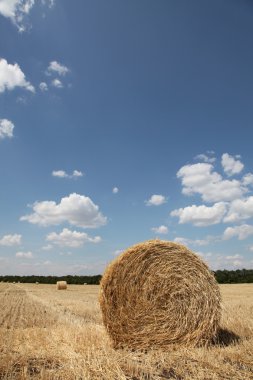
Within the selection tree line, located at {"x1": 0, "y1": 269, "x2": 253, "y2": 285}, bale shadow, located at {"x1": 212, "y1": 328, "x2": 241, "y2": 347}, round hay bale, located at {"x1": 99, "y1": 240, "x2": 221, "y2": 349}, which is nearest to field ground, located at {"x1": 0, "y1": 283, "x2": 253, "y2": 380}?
bale shadow, located at {"x1": 212, "y1": 328, "x2": 241, "y2": 347}

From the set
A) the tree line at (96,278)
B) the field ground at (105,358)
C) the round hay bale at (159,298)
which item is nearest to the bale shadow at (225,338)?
the field ground at (105,358)

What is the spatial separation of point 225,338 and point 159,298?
54.0 inches

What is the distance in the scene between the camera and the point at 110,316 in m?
7.58

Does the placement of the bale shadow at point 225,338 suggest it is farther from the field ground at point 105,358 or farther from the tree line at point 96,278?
the tree line at point 96,278

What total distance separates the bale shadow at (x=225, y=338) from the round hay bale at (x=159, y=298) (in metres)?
0.16

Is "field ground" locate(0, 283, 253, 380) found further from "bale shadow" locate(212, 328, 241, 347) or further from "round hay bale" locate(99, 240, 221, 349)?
"round hay bale" locate(99, 240, 221, 349)

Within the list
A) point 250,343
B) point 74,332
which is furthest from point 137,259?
point 250,343

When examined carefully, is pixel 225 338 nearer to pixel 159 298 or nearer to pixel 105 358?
pixel 159 298

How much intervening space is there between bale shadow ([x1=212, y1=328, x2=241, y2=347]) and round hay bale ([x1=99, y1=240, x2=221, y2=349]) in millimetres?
161

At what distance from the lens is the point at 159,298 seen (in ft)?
25.3

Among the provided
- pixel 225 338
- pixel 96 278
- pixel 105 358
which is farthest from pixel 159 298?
pixel 96 278

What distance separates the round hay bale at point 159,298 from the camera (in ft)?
24.4

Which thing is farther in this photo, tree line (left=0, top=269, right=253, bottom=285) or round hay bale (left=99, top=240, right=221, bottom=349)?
tree line (left=0, top=269, right=253, bottom=285)

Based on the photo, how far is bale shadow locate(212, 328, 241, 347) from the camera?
7238 mm
